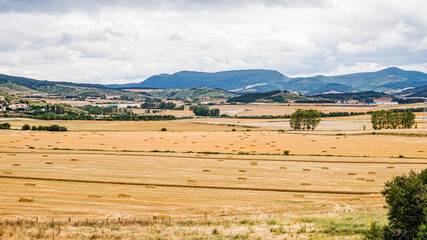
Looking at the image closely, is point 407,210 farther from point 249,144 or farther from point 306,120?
point 306,120

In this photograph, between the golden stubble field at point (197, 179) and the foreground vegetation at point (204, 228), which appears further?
the golden stubble field at point (197, 179)

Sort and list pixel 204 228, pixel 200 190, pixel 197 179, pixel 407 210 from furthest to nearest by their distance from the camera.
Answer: pixel 197 179, pixel 200 190, pixel 204 228, pixel 407 210

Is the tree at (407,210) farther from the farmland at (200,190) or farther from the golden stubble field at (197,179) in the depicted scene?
the golden stubble field at (197,179)

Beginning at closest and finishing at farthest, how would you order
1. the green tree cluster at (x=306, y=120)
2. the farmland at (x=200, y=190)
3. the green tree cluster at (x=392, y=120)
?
the farmland at (x=200, y=190)
the green tree cluster at (x=392, y=120)
the green tree cluster at (x=306, y=120)

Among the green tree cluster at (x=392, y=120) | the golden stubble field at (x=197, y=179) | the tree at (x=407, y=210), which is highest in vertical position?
the green tree cluster at (x=392, y=120)

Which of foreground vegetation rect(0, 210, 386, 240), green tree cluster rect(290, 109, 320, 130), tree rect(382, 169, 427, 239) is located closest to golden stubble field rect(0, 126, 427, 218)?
foreground vegetation rect(0, 210, 386, 240)

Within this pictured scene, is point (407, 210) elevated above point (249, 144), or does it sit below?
above

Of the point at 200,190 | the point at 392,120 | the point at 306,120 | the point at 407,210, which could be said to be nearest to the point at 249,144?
the point at 200,190

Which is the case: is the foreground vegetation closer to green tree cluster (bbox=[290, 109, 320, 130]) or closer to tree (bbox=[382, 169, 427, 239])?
tree (bbox=[382, 169, 427, 239])

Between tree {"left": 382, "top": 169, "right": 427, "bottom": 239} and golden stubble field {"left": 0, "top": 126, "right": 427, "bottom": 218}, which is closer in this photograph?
tree {"left": 382, "top": 169, "right": 427, "bottom": 239}

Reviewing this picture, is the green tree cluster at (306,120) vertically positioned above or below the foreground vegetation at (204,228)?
above

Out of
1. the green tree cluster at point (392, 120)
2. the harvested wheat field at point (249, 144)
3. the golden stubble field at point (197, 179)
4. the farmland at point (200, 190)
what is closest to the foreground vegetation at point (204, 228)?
the farmland at point (200, 190)

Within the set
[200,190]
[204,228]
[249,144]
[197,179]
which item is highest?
[249,144]

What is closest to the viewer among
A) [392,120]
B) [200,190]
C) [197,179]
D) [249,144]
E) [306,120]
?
[200,190]
